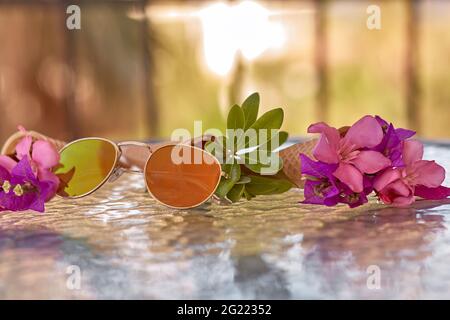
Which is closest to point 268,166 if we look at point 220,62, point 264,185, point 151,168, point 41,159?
point 264,185

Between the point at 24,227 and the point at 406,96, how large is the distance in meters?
2.61

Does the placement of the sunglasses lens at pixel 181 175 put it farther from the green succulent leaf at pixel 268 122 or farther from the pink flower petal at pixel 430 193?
the pink flower petal at pixel 430 193

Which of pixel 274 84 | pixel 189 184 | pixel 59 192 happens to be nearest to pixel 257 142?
pixel 189 184

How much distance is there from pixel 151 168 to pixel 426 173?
274mm

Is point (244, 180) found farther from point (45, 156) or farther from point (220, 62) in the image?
point (220, 62)

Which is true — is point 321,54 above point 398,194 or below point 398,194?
above

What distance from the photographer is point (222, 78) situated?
3057 millimetres

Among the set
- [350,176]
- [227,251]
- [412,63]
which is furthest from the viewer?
[412,63]

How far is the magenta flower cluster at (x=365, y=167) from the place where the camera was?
678 millimetres

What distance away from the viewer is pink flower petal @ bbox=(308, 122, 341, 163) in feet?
2.23

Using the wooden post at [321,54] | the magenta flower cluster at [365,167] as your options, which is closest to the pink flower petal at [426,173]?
the magenta flower cluster at [365,167]

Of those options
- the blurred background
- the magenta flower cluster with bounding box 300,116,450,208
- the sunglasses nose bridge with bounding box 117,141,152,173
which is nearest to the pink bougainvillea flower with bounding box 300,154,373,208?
the magenta flower cluster with bounding box 300,116,450,208

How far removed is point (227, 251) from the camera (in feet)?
1.73

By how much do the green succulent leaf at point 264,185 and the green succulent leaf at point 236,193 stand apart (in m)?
0.01
